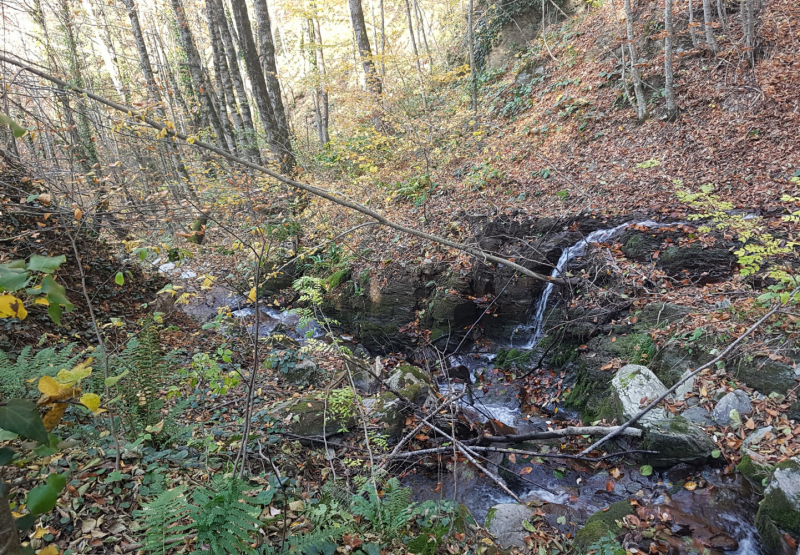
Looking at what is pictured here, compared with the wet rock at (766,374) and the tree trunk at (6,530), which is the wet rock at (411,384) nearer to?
the wet rock at (766,374)

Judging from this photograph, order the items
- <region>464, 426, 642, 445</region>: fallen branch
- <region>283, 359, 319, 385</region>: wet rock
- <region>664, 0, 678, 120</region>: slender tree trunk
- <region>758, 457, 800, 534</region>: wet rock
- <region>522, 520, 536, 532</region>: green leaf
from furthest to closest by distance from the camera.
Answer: <region>664, 0, 678, 120</region>: slender tree trunk
<region>283, 359, 319, 385</region>: wet rock
<region>464, 426, 642, 445</region>: fallen branch
<region>522, 520, 536, 532</region>: green leaf
<region>758, 457, 800, 534</region>: wet rock

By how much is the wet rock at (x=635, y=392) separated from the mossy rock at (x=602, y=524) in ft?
3.86

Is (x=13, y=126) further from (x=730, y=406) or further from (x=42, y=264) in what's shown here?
(x=730, y=406)

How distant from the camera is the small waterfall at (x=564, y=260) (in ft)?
24.5

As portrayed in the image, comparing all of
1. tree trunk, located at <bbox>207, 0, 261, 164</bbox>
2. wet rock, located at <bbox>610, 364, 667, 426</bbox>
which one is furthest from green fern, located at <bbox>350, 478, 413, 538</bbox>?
tree trunk, located at <bbox>207, 0, 261, 164</bbox>

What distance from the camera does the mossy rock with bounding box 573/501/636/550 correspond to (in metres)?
3.51

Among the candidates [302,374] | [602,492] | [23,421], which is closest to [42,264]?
[23,421]

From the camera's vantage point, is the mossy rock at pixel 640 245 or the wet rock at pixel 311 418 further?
the mossy rock at pixel 640 245

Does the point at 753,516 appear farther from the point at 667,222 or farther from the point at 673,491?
the point at 667,222

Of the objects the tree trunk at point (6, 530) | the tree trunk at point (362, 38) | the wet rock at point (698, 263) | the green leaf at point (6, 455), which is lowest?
the wet rock at point (698, 263)

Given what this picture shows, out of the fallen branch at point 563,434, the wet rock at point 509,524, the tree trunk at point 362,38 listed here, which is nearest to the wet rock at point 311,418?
the fallen branch at point 563,434

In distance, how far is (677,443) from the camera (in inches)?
174

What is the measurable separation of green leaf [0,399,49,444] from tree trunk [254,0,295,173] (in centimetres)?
1057

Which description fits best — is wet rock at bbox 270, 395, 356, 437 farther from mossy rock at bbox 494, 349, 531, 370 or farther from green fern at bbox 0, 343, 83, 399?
mossy rock at bbox 494, 349, 531, 370
